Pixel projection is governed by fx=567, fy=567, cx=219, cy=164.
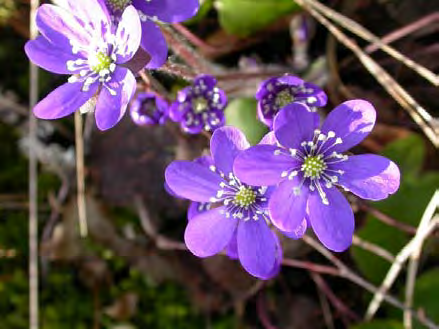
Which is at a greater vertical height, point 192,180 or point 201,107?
point 201,107

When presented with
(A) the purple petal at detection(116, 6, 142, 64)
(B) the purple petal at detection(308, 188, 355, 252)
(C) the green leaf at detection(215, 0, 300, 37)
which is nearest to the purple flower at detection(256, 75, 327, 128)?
(B) the purple petal at detection(308, 188, 355, 252)

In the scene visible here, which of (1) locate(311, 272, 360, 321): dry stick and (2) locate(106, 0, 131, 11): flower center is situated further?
(1) locate(311, 272, 360, 321): dry stick

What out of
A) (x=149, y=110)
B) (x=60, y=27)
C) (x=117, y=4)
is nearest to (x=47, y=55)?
(x=60, y=27)

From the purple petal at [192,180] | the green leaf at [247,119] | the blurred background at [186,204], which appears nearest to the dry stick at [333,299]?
the blurred background at [186,204]

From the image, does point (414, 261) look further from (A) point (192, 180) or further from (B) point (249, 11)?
(B) point (249, 11)

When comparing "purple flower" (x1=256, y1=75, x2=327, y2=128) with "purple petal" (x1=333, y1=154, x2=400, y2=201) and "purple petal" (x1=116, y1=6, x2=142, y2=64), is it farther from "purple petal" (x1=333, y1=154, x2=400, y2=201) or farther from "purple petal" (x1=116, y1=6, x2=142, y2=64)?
"purple petal" (x1=116, y1=6, x2=142, y2=64)

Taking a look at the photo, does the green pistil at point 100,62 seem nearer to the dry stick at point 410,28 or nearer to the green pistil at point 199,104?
the green pistil at point 199,104

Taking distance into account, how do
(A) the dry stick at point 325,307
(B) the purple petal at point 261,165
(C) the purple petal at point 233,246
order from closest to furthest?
(B) the purple petal at point 261,165, (C) the purple petal at point 233,246, (A) the dry stick at point 325,307
